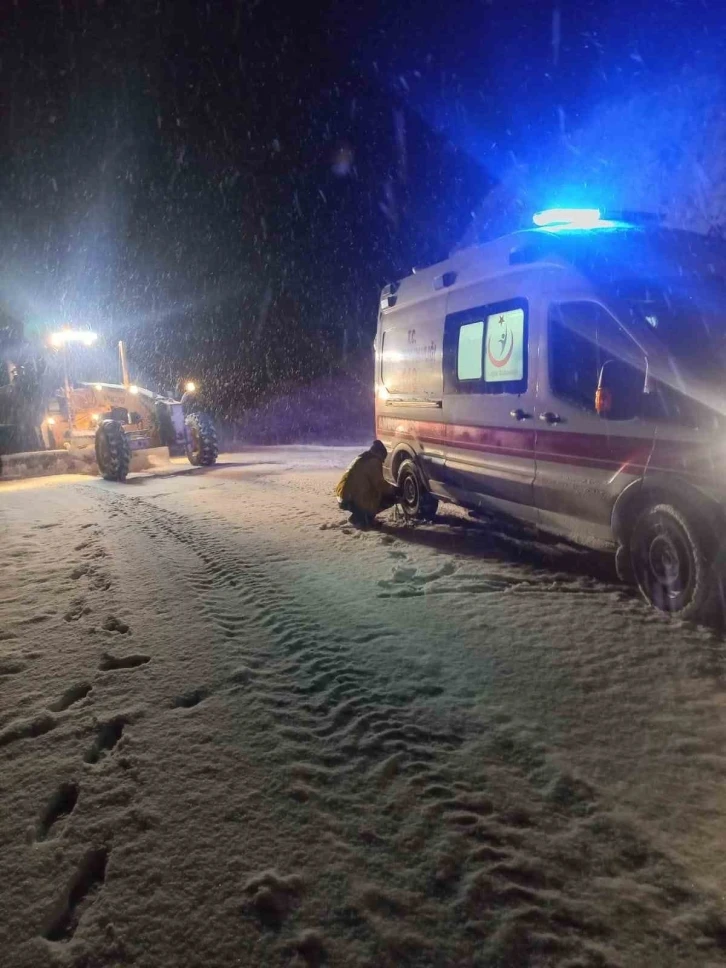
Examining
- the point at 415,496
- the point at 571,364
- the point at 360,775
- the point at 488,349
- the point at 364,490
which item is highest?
the point at 488,349

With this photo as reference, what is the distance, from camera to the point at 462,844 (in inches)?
89.4

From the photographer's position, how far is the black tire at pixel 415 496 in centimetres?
791

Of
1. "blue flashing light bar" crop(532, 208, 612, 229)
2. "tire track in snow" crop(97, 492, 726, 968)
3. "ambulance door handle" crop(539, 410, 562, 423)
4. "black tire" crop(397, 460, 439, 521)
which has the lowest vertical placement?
"tire track in snow" crop(97, 492, 726, 968)

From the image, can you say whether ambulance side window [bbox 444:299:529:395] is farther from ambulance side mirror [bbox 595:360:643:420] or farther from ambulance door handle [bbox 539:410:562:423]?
ambulance side mirror [bbox 595:360:643:420]

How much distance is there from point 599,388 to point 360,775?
3.23m

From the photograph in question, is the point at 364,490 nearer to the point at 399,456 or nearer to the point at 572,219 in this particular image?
the point at 399,456

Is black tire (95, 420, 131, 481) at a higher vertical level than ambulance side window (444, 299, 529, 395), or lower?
lower

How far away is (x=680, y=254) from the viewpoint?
520cm

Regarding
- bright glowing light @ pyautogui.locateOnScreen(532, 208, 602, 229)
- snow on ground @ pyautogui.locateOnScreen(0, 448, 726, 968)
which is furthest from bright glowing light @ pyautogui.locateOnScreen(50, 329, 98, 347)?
bright glowing light @ pyautogui.locateOnScreen(532, 208, 602, 229)

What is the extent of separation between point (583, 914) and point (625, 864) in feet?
0.97

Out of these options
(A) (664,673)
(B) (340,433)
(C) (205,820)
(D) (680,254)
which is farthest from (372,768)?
(B) (340,433)

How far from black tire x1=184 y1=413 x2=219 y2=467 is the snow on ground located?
10.6 metres

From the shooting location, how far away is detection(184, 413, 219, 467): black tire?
52.1 ft

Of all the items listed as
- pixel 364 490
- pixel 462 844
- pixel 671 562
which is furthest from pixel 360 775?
pixel 364 490
